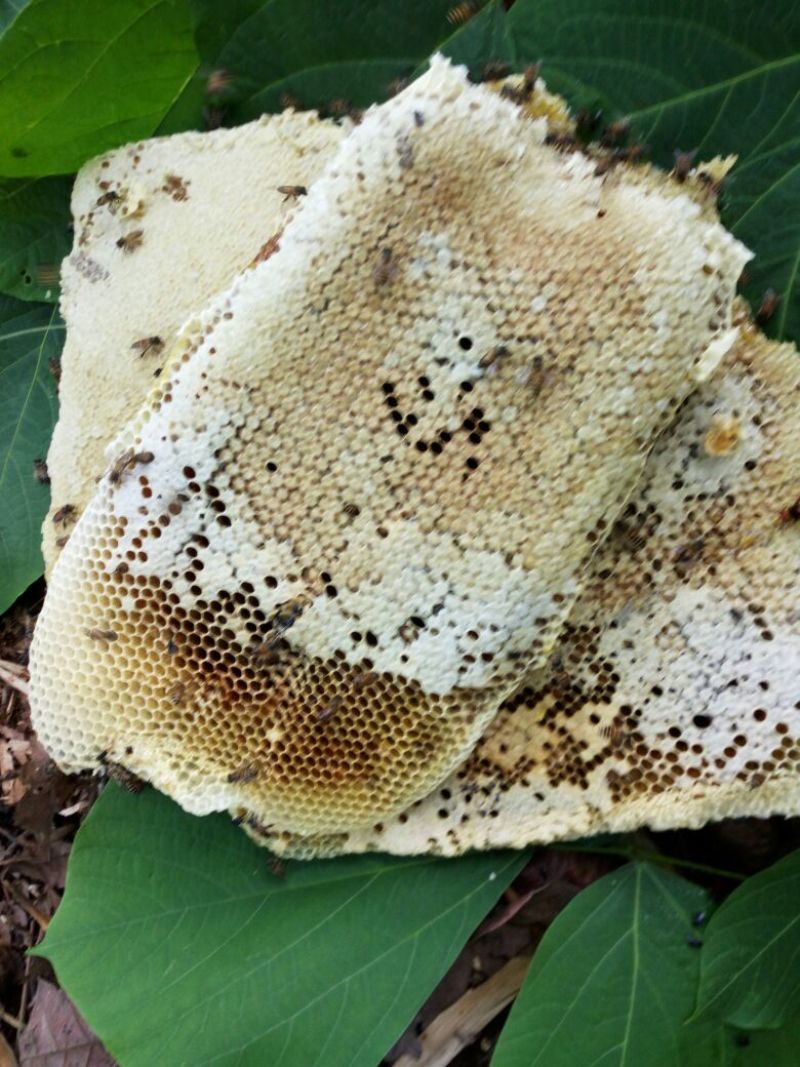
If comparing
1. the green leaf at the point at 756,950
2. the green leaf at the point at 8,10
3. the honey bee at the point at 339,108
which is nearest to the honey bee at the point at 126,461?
the honey bee at the point at 339,108

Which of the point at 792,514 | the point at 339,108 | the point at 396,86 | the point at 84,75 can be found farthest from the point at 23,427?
the point at 792,514

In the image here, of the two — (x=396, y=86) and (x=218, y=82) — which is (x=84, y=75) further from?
(x=396, y=86)

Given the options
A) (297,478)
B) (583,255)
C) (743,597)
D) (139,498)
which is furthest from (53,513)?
(743,597)

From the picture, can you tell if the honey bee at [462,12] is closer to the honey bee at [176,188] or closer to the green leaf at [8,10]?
the honey bee at [176,188]

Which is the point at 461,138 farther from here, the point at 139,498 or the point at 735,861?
the point at 735,861

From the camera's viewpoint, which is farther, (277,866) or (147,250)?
(147,250)
